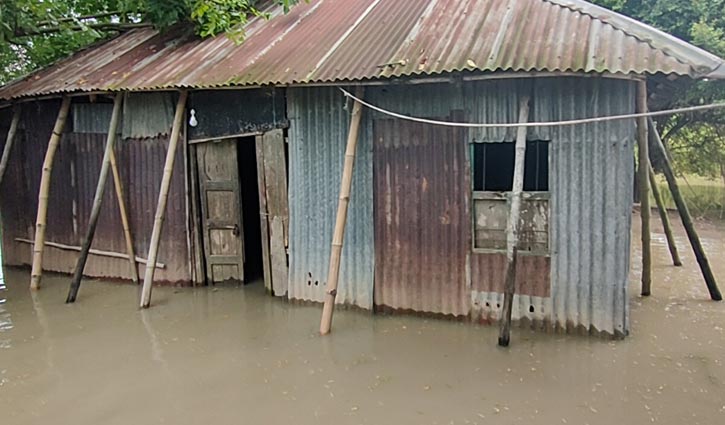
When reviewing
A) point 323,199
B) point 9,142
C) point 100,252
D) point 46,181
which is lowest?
point 100,252

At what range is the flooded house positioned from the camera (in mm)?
5395

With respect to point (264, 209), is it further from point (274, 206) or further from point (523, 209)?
point (523, 209)

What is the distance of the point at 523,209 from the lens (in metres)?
5.84

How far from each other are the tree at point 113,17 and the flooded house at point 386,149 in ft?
1.09

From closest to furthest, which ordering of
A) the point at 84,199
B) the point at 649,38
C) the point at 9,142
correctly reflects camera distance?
the point at 649,38 < the point at 9,142 < the point at 84,199

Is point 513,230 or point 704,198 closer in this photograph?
point 513,230

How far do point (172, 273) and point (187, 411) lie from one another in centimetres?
406

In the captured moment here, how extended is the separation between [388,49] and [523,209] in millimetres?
2319

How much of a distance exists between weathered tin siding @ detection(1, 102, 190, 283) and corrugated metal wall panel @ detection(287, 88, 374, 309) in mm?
1948

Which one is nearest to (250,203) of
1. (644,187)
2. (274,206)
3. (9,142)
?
(274,206)

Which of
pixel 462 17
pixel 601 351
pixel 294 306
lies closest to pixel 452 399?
pixel 601 351

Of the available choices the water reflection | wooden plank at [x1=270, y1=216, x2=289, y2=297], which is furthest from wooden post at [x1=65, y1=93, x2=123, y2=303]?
wooden plank at [x1=270, y1=216, x2=289, y2=297]

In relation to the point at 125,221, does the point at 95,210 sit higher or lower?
higher

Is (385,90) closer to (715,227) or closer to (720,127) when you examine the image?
(715,227)
